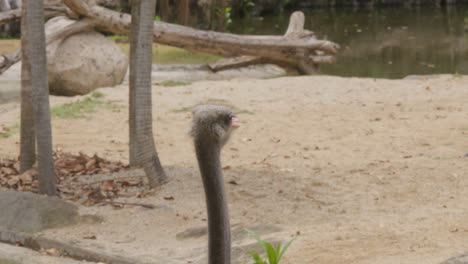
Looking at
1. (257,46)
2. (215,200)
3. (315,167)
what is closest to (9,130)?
(315,167)

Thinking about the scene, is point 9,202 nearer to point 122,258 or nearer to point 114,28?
→ point 122,258

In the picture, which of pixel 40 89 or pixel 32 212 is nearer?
pixel 32 212

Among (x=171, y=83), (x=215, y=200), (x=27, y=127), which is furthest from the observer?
(x=171, y=83)

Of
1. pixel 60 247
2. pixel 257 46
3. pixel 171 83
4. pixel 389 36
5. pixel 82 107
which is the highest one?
pixel 389 36

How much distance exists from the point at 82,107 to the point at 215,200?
9.03m

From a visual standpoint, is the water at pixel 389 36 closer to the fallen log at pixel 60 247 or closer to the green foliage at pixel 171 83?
the green foliage at pixel 171 83

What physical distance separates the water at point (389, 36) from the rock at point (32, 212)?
10.8m

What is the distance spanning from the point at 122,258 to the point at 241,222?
3.60ft

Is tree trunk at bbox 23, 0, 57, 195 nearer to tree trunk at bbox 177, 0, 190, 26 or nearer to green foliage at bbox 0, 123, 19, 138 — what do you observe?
green foliage at bbox 0, 123, 19, 138

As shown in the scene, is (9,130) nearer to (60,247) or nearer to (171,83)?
(171,83)

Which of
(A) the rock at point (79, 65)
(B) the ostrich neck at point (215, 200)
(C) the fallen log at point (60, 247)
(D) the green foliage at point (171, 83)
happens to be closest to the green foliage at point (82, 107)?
(A) the rock at point (79, 65)

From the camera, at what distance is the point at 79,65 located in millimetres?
14289

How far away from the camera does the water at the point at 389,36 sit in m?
18.4

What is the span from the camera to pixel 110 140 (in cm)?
1109
